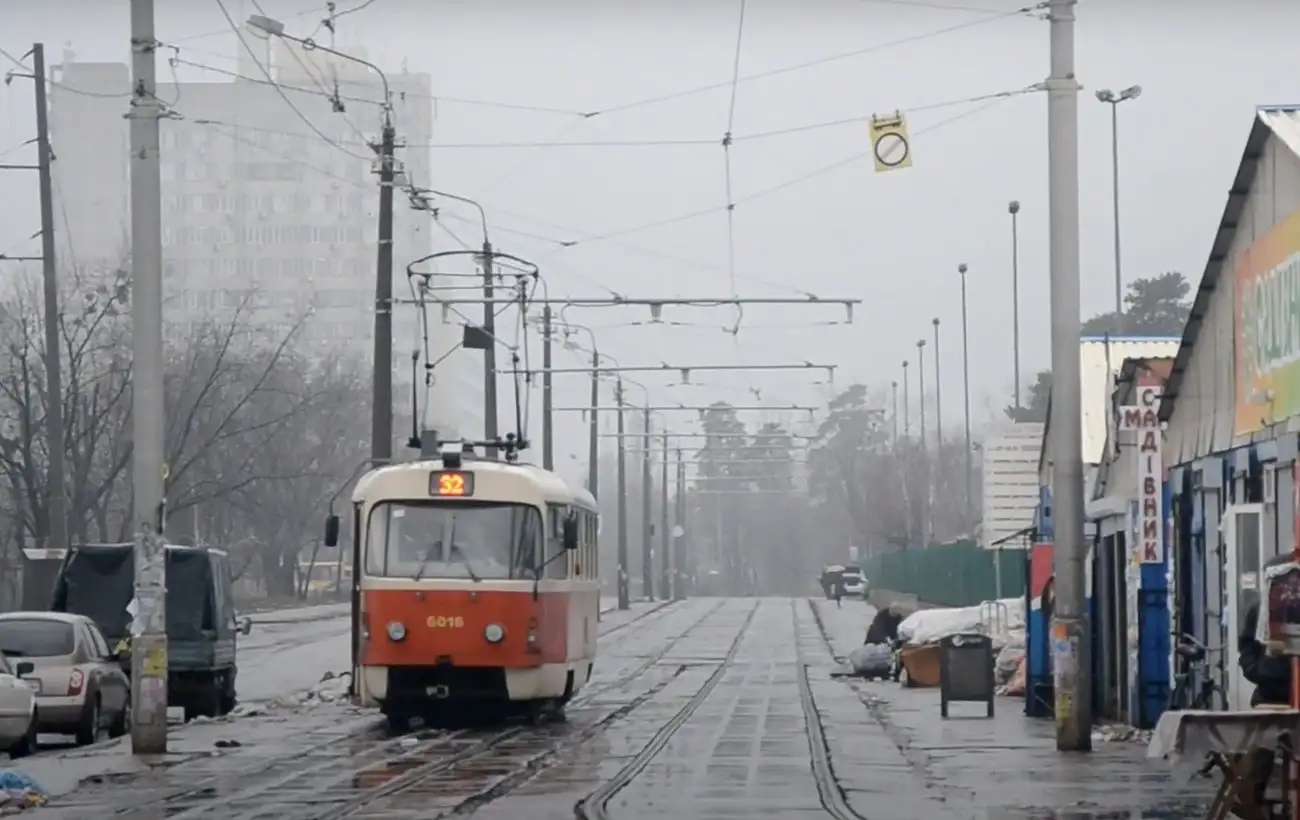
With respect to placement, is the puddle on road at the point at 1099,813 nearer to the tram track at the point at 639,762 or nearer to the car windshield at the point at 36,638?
the tram track at the point at 639,762

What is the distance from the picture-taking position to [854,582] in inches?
3954

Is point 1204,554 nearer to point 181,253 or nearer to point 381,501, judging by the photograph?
point 381,501

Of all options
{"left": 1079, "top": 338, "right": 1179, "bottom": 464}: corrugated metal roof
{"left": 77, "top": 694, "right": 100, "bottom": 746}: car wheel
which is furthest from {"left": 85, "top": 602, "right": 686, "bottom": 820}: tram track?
{"left": 1079, "top": 338, "right": 1179, "bottom": 464}: corrugated metal roof

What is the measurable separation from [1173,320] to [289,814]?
265ft

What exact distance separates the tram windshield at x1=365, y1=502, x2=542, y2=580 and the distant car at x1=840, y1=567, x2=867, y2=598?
73.8 meters

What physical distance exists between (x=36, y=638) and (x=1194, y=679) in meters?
11.9

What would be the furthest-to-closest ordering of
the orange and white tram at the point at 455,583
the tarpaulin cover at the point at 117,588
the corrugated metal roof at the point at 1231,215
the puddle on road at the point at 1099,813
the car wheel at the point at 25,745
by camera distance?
1. the tarpaulin cover at the point at 117,588
2. the orange and white tram at the point at 455,583
3. the car wheel at the point at 25,745
4. the corrugated metal roof at the point at 1231,215
5. the puddle on road at the point at 1099,813

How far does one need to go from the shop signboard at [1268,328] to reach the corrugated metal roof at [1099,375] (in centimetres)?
754

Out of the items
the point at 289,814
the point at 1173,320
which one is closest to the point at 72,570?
the point at 289,814

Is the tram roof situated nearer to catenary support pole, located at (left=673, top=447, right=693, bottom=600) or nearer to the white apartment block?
catenary support pole, located at (left=673, top=447, right=693, bottom=600)

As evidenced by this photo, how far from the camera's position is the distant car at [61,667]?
2412 centimetres

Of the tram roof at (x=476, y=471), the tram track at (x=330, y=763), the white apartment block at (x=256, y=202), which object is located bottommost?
the tram track at (x=330, y=763)

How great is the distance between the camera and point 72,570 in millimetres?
30688

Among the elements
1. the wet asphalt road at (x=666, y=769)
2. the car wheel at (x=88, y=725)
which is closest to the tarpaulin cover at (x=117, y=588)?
the wet asphalt road at (x=666, y=769)
